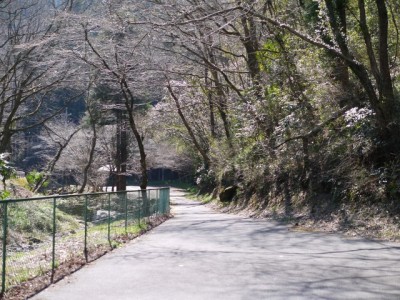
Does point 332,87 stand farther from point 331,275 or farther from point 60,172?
point 60,172

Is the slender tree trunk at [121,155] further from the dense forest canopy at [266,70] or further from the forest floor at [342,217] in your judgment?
the forest floor at [342,217]

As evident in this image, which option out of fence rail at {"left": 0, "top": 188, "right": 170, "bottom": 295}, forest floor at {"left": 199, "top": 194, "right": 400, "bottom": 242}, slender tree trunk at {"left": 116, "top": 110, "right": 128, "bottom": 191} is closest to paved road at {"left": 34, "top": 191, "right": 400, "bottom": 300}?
fence rail at {"left": 0, "top": 188, "right": 170, "bottom": 295}

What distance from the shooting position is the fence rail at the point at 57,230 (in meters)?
7.99

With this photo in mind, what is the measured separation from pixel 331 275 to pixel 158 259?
3.85 m

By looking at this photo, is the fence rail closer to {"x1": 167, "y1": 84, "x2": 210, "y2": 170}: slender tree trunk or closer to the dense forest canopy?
the dense forest canopy

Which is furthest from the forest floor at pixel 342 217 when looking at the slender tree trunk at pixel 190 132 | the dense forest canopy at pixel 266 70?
the slender tree trunk at pixel 190 132

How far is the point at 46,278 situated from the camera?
8.77 metres

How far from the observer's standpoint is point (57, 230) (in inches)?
482

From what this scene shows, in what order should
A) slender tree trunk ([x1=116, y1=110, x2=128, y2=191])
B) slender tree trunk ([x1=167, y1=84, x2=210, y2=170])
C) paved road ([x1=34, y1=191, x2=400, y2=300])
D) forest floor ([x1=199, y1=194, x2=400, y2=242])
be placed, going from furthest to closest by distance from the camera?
slender tree trunk ([x1=116, y1=110, x2=128, y2=191]) < slender tree trunk ([x1=167, y1=84, x2=210, y2=170]) < forest floor ([x1=199, y1=194, x2=400, y2=242]) < paved road ([x1=34, y1=191, x2=400, y2=300])

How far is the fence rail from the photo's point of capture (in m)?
7.99

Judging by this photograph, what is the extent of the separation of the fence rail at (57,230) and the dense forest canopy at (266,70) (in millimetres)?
6295

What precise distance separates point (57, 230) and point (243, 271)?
497 centimetres

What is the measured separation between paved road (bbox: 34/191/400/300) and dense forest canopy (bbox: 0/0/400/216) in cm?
415

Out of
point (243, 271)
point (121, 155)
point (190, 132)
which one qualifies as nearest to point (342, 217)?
point (243, 271)
